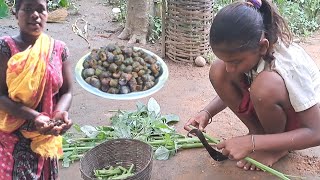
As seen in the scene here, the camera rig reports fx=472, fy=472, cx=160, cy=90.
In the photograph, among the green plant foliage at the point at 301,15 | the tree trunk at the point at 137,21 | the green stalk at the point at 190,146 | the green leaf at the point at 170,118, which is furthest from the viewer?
the green plant foliage at the point at 301,15

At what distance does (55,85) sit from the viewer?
188cm

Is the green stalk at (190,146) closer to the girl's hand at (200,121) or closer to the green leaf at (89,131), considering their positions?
the girl's hand at (200,121)

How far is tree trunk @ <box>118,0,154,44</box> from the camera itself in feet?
14.6

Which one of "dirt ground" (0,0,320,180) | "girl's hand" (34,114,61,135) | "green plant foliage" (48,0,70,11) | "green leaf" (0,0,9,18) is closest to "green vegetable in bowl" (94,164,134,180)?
"dirt ground" (0,0,320,180)

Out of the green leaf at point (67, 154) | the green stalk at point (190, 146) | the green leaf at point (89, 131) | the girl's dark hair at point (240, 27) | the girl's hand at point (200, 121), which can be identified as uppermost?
the girl's dark hair at point (240, 27)

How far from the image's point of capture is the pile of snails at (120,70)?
11.1 feet

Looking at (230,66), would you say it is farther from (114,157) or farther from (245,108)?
(114,157)

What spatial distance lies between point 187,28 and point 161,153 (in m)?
1.61

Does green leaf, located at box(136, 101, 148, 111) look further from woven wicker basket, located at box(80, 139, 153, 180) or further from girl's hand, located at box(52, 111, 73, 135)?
girl's hand, located at box(52, 111, 73, 135)

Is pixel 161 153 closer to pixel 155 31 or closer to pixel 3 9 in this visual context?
pixel 155 31

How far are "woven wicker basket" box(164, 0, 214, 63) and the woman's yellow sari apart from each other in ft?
7.08

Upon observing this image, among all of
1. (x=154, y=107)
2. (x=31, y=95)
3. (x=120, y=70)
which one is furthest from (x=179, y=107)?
(x=31, y=95)

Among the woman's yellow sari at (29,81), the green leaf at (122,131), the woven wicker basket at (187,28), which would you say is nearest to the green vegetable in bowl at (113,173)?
the green leaf at (122,131)

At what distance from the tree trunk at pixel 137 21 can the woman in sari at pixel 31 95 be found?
255 cm
